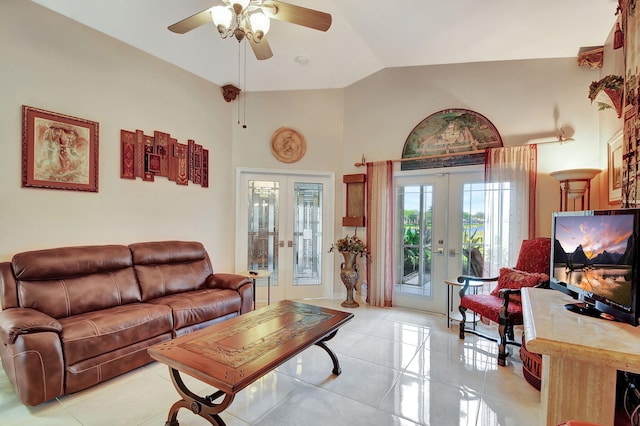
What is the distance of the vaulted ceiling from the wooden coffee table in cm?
296

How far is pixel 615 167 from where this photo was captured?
8.04ft

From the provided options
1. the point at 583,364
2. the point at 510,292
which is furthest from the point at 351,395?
the point at 510,292

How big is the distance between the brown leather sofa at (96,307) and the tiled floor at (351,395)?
173mm

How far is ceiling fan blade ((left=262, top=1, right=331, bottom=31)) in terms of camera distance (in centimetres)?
211

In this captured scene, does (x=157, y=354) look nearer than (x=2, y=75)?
Yes

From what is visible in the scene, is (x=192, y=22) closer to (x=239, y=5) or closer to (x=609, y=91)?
(x=239, y=5)

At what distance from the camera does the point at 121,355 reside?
2.40m

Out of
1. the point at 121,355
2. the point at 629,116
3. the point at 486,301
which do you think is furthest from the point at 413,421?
the point at 629,116

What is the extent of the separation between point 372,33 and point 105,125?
3.14 m

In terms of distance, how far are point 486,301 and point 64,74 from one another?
4817mm

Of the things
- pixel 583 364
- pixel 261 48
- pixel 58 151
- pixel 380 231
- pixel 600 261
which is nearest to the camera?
pixel 583 364

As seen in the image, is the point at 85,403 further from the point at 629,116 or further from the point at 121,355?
the point at 629,116

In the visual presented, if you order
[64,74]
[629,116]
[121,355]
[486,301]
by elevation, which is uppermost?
[64,74]

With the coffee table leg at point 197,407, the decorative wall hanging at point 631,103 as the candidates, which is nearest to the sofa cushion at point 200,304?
the coffee table leg at point 197,407
